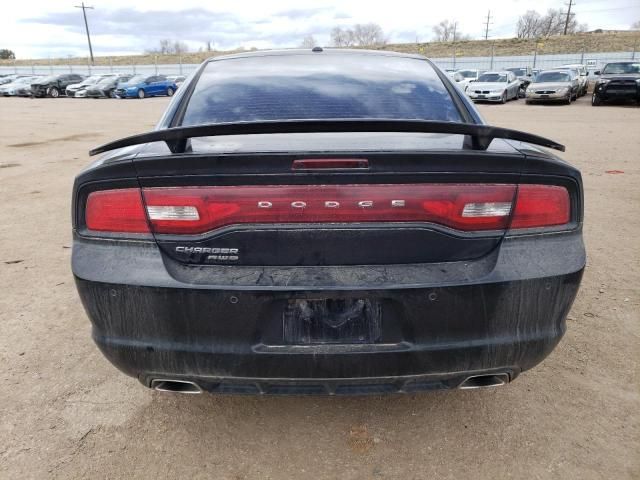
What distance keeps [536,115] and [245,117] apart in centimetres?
1714

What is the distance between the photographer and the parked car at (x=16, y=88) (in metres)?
34.6

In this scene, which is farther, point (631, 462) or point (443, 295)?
point (631, 462)

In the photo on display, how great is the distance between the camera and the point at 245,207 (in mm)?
1718

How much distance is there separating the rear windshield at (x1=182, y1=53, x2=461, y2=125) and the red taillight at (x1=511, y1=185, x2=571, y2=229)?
0.87 metres

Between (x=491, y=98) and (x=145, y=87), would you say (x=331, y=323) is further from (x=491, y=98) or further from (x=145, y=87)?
(x=145, y=87)

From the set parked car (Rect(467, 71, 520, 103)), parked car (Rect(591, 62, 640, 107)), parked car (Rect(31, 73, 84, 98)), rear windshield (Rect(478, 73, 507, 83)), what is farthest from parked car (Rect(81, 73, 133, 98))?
parked car (Rect(591, 62, 640, 107))

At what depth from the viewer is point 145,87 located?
3231cm

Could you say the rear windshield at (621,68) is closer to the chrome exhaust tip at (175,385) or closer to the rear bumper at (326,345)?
the rear bumper at (326,345)

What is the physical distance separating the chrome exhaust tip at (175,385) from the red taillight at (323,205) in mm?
591

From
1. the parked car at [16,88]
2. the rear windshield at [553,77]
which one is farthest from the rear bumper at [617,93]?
the parked car at [16,88]

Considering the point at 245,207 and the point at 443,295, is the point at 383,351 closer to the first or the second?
the point at 443,295

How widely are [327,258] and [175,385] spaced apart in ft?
2.66

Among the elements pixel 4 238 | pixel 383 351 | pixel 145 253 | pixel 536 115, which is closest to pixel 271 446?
pixel 383 351

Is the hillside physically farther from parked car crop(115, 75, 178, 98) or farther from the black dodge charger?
the black dodge charger
